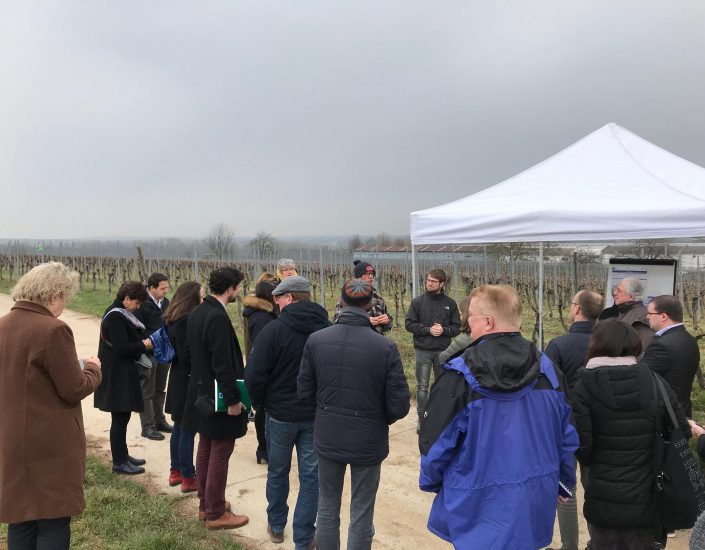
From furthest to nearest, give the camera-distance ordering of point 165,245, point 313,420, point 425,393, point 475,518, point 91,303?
point 165,245 → point 91,303 → point 425,393 → point 313,420 → point 475,518

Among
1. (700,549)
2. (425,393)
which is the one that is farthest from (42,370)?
(425,393)

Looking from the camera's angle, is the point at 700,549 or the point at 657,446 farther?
the point at 657,446

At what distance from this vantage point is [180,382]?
359 cm

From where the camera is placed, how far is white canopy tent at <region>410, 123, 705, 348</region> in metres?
3.83

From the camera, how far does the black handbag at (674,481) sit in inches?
85.7

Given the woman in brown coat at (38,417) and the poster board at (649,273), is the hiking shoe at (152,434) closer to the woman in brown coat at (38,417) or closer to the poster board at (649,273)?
the woman in brown coat at (38,417)

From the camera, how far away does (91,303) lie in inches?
651

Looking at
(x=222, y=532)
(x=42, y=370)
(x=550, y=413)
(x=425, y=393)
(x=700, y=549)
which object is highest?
(x=42, y=370)

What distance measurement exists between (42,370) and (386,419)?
Answer: 160cm

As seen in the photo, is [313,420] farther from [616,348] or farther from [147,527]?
[616,348]

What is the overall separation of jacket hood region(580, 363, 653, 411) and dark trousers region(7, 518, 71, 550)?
8.12 feet

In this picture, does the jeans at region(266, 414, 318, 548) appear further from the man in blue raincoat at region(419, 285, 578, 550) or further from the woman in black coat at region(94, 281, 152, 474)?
the woman in black coat at region(94, 281, 152, 474)

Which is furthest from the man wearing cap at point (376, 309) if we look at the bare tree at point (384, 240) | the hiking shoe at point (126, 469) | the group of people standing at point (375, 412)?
the bare tree at point (384, 240)

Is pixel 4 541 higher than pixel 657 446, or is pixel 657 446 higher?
pixel 657 446
